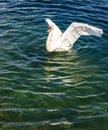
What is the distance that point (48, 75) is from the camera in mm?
13867

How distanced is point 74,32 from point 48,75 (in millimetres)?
3011

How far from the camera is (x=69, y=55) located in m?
16.1

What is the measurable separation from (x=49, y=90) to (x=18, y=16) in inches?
340

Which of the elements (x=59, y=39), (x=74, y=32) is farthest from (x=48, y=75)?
(x=59, y=39)

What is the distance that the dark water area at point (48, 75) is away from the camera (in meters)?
10.9

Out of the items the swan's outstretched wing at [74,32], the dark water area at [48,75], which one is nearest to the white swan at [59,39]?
the swan's outstretched wing at [74,32]

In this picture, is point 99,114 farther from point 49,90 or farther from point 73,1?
point 73,1

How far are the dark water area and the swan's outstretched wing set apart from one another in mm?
509

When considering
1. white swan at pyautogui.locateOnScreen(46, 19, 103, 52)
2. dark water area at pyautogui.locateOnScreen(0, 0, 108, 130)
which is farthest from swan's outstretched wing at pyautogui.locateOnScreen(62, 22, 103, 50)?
dark water area at pyautogui.locateOnScreen(0, 0, 108, 130)

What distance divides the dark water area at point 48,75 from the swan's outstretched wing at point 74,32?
1.67ft

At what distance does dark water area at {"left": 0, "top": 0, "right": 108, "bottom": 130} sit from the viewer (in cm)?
1088

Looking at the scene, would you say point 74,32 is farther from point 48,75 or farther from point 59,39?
point 48,75

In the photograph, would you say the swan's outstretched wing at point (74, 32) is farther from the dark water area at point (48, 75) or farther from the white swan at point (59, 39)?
the dark water area at point (48, 75)

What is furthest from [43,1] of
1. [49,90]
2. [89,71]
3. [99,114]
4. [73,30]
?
[99,114]
